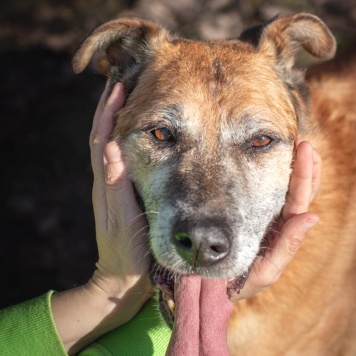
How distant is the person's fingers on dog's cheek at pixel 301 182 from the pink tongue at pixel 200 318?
2.04 ft

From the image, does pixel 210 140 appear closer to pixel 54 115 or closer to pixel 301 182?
pixel 301 182

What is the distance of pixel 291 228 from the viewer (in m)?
3.75

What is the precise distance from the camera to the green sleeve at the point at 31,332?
4121mm

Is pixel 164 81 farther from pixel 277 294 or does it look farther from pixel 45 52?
pixel 45 52

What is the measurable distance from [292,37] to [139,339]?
2240 millimetres

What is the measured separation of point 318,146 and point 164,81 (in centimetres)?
115

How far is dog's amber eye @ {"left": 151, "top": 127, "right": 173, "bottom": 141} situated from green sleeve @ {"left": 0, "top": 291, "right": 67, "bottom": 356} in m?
1.33

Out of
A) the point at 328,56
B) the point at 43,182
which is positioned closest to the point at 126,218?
the point at 328,56

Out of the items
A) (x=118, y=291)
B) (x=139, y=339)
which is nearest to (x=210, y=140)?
(x=118, y=291)

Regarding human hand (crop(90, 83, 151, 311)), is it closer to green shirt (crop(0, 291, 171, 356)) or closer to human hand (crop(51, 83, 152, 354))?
human hand (crop(51, 83, 152, 354))

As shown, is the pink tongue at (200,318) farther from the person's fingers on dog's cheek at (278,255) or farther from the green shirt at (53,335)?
the green shirt at (53,335)

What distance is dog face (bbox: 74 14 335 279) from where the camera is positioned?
3482mm

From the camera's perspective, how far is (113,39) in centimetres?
425

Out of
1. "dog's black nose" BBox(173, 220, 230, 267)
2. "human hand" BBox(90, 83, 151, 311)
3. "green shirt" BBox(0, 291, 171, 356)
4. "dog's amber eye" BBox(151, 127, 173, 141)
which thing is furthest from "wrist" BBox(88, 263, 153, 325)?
"dog's amber eye" BBox(151, 127, 173, 141)
